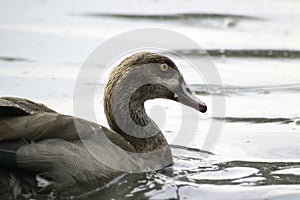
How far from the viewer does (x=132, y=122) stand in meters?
9.27

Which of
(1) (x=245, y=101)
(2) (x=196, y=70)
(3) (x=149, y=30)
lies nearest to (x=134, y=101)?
(1) (x=245, y=101)

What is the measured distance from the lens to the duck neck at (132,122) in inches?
362

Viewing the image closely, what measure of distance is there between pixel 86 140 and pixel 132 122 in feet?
3.26

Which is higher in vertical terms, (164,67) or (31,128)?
(164,67)

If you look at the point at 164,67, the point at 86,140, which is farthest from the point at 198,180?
the point at 164,67

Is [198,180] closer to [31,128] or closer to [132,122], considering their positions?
[132,122]

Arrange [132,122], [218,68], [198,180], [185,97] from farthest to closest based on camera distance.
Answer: [218,68] < [185,97] < [132,122] < [198,180]

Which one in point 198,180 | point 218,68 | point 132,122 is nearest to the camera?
point 198,180

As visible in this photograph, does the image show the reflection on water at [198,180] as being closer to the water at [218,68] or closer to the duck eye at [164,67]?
the water at [218,68]

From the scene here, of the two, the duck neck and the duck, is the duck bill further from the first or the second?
the duck neck

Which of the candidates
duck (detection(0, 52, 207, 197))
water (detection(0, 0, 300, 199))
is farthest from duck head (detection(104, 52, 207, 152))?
water (detection(0, 0, 300, 199))

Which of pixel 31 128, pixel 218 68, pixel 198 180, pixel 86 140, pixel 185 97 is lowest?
pixel 198 180

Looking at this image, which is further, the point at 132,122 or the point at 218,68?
the point at 218,68

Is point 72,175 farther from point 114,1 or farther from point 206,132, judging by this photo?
point 114,1
